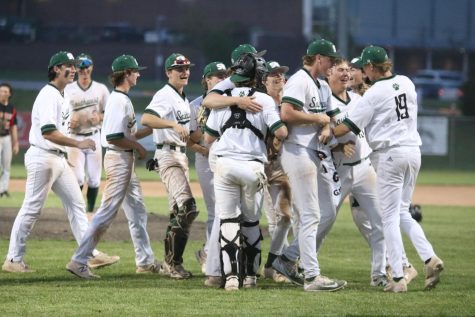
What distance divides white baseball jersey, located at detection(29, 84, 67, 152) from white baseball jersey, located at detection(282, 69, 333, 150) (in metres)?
2.36

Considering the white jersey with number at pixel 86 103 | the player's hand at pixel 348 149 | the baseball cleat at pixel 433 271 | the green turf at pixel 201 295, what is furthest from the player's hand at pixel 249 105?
the white jersey with number at pixel 86 103

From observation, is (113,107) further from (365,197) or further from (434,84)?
(434,84)

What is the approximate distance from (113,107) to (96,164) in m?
5.32

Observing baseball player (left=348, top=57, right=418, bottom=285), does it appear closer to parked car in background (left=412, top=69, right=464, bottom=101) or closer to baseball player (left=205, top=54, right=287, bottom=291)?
baseball player (left=205, top=54, right=287, bottom=291)

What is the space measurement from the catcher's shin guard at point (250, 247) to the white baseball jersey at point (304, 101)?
90 cm

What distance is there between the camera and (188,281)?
1022 centimetres

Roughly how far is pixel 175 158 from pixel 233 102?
152 centimetres

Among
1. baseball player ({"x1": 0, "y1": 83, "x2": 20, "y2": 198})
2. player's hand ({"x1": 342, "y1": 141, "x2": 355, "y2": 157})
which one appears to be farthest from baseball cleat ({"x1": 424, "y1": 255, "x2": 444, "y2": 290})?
baseball player ({"x1": 0, "y1": 83, "x2": 20, "y2": 198})

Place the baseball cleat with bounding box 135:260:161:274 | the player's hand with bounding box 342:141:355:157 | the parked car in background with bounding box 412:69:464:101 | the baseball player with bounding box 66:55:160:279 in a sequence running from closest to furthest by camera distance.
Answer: the player's hand with bounding box 342:141:355:157 → the baseball player with bounding box 66:55:160:279 → the baseball cleat with bounding box 135:260:161:274 → the parked car in background with bounding box 412:69:464:101

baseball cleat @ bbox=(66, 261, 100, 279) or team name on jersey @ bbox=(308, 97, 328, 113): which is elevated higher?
team name on jersey @ bbox=(308, 97, 328, 113)

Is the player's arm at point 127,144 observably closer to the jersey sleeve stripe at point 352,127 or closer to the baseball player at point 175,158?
the baseball player at point 175,158

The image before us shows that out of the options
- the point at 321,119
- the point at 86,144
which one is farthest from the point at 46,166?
the point at 321,119

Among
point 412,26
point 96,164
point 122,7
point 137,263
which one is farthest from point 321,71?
point 412,26

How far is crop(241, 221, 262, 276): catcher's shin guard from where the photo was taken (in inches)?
383
